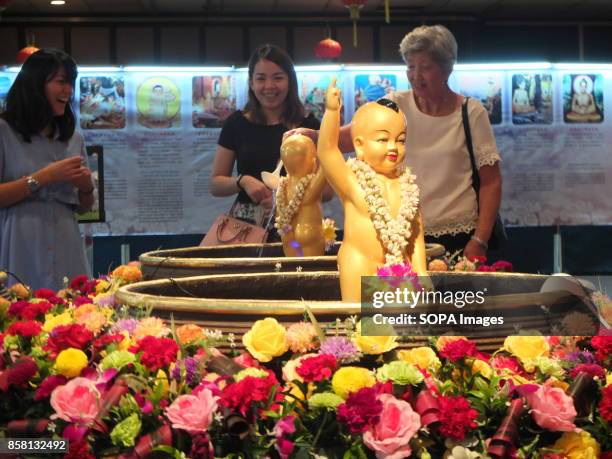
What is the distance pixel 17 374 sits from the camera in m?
1.09

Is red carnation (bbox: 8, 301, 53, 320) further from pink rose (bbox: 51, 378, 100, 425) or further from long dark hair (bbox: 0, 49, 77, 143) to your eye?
long dark hair (bbox: 0, 49, 77, 143)

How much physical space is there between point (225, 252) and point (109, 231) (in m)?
5.12

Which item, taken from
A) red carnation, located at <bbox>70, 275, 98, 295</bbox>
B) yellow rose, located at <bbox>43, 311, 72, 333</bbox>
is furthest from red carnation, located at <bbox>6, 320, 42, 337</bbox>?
red carnation, located at <bbox>70, 275, 98, 295</bbox>

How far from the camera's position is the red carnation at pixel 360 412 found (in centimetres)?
92

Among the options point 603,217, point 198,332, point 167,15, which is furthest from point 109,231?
point 198,332

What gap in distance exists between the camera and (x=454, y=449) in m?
0.94

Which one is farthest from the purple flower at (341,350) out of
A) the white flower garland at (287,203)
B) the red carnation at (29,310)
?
the white flower garland at (287,203)

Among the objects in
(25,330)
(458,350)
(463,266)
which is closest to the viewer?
(458,350)

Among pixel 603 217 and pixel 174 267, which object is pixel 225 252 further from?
pixel 603 217

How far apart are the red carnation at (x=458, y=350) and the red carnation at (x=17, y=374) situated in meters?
0.49

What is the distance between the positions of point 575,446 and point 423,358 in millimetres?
187

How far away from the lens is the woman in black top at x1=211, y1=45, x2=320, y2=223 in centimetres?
308

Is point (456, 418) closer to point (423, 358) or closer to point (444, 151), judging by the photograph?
point (423, 358)

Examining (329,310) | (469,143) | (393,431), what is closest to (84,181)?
(469,143)
